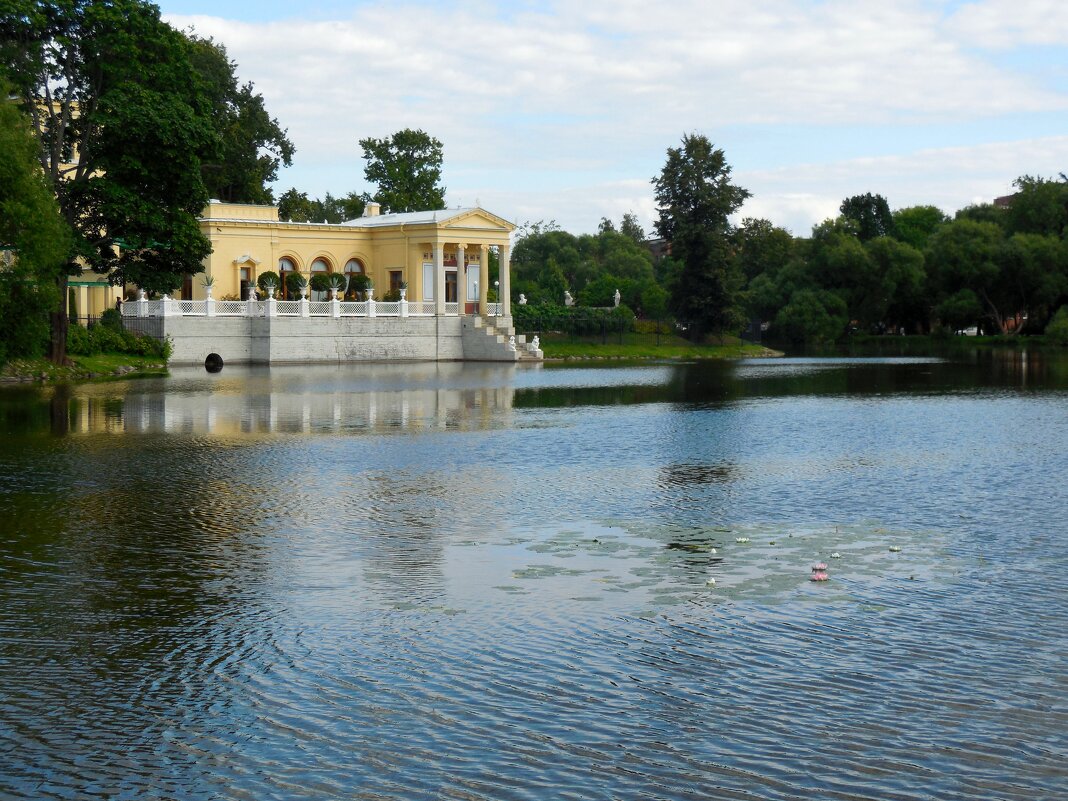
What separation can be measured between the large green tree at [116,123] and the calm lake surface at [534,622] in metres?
29.2

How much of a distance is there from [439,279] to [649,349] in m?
17.4

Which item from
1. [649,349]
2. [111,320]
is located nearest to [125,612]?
[111,320]

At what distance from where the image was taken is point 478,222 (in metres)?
84.1

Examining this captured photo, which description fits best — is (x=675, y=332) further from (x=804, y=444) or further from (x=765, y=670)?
(x=765, y=670)

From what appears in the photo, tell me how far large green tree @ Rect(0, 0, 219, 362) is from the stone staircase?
1008 inches

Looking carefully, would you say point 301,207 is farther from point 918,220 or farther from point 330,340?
point 918,220

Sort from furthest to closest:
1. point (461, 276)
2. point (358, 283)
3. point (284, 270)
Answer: point (461, 276) → point (284, 270) → point (358, 283)

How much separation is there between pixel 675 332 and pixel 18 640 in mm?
89885

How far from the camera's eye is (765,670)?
32.0 ft

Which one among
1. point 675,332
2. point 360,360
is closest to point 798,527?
point 360,360

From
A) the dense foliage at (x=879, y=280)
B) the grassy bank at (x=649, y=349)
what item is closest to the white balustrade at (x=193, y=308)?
the grassy bank at (x=649, y=349)

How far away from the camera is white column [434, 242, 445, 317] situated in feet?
264

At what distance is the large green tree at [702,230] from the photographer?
93625mm

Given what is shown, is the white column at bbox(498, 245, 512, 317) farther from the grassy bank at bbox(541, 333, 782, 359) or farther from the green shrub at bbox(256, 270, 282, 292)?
the green shrub at bbox(256, 270, 282, 292)
